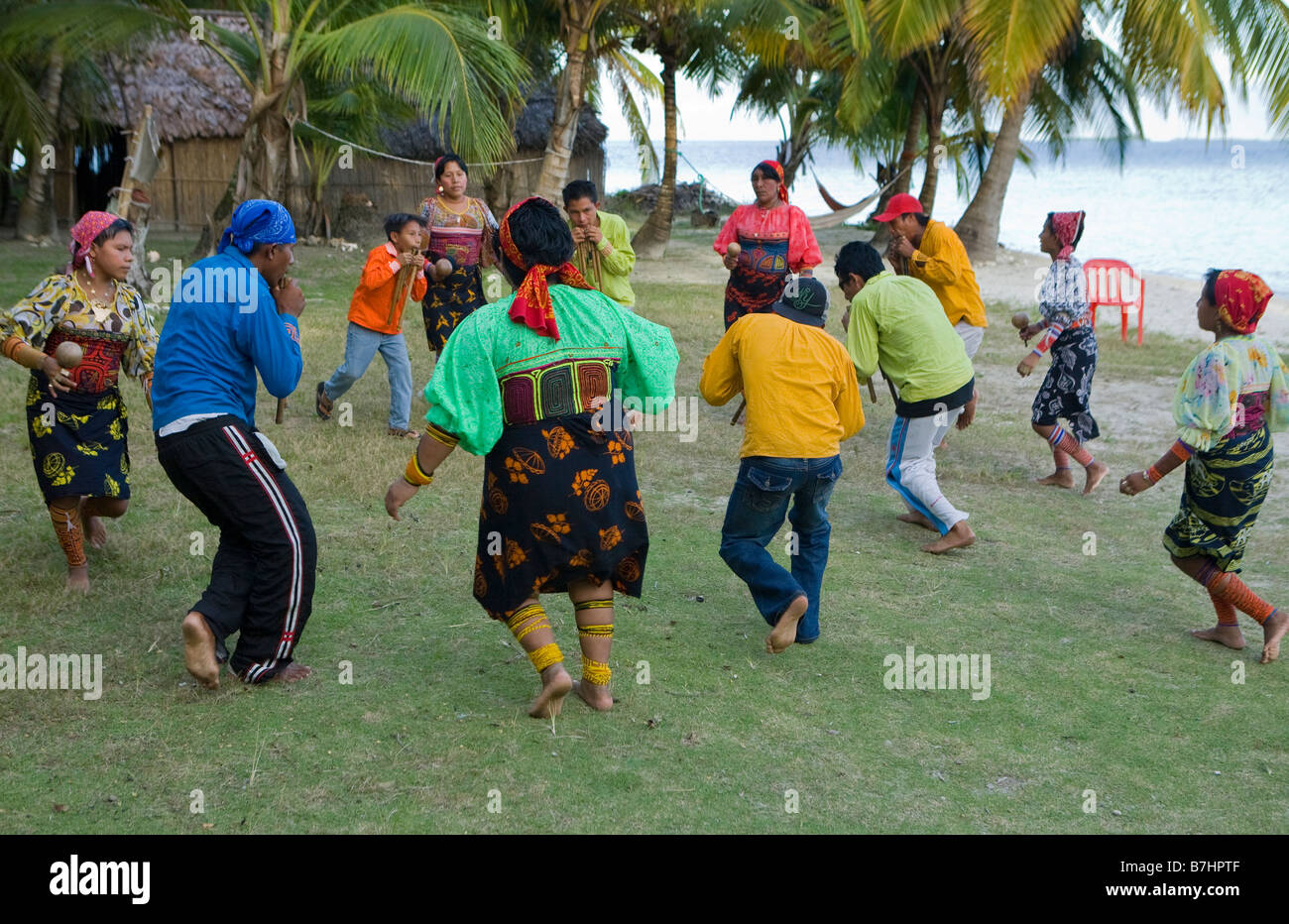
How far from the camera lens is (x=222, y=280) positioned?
4180mm

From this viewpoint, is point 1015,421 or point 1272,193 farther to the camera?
point 1272,193

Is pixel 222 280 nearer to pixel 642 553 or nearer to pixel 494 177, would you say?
pixel 642 553

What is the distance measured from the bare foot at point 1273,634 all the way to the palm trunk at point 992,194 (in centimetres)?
1704

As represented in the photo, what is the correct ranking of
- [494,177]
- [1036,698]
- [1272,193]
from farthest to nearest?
1. [1272,193]
2. [494,177]
3. [1036,698]

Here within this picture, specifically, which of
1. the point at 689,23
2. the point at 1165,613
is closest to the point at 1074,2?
the point at 689,23

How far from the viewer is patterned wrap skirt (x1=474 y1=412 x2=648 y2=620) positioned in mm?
4043

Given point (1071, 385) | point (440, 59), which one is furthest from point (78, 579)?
point (440, 59)

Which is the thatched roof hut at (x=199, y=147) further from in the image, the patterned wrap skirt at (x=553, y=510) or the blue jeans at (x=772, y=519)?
the patterned wrap skirt at (x=553, y=510)

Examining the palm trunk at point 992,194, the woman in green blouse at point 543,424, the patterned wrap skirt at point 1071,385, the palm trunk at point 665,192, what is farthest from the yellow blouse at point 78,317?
the palm trunk at point 992,194

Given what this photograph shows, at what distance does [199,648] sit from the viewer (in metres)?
4.21

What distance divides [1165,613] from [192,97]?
68.4ft

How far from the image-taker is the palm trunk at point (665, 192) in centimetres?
2256

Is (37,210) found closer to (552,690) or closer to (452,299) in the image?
(452,299)

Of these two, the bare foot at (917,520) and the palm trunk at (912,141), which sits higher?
the palm trunk at (912,141)
